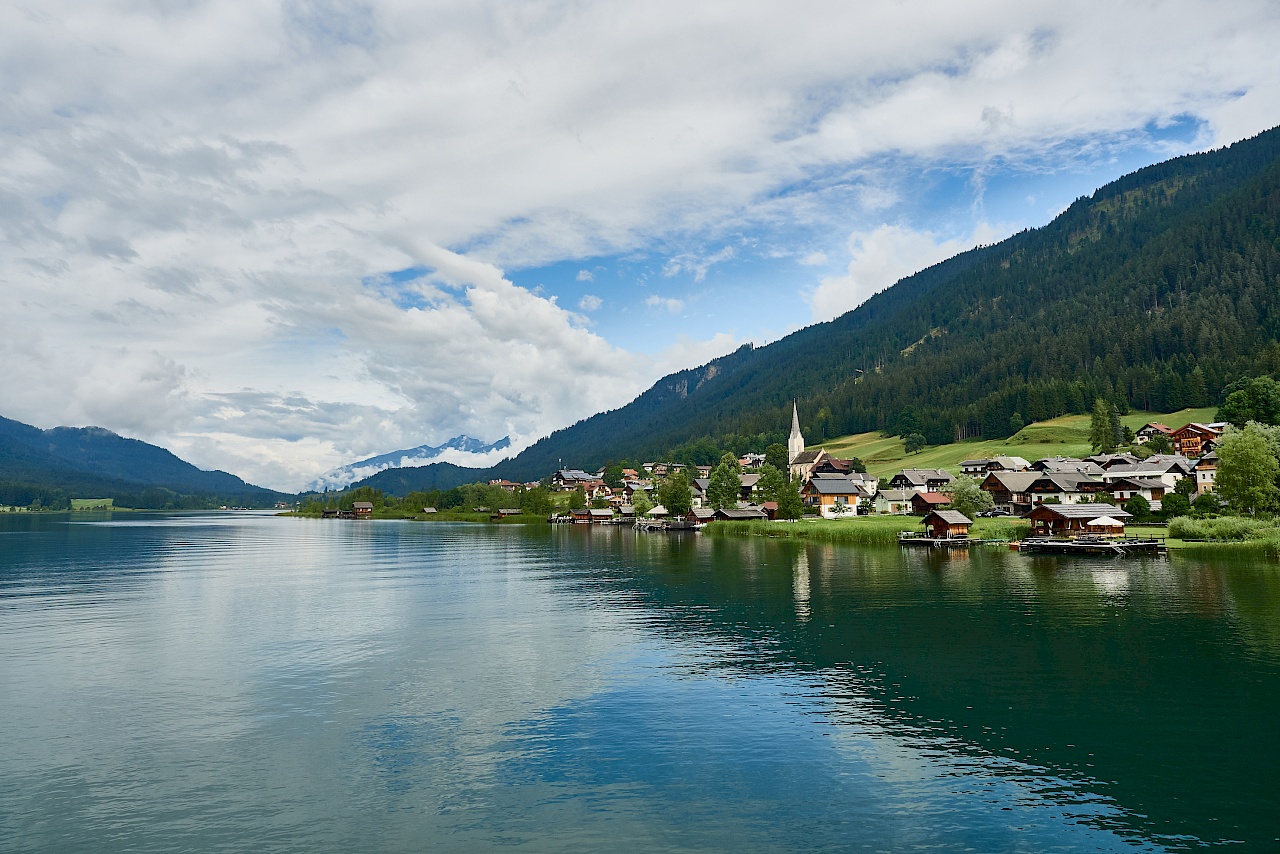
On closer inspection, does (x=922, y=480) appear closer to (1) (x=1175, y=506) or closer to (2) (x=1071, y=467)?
(2) (x=1071, y=467)

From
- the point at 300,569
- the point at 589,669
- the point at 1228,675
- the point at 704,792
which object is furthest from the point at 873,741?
the point at 300,569

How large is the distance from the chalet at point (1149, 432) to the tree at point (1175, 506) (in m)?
→ 68.7

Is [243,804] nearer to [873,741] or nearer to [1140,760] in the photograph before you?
[873,741]

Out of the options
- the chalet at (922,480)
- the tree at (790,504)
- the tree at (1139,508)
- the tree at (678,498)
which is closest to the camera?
the tree at (1139,508)

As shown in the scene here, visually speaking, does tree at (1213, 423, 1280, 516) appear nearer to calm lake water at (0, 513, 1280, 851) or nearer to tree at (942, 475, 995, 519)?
tree at (942, 475, 995, 519)

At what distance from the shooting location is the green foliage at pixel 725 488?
178 metres

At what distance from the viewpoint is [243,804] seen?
21750mm

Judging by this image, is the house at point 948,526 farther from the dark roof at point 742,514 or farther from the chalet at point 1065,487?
the dark roof at point 742,514

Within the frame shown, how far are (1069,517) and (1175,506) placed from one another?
19096mm

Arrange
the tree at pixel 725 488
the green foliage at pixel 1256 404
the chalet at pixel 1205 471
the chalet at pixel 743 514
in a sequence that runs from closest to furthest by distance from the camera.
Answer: the chalet at pixel 1205 471 → the green foliage at pixel 1256 404 → the chalet at pixel 743 514 → the tree at pixel 725 488

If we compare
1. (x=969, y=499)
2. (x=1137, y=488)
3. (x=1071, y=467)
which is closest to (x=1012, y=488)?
(x=1071, y=467)

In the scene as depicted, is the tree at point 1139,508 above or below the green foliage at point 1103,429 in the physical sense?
below

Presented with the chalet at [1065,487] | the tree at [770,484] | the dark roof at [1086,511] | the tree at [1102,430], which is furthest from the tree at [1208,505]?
the tree at [770,484]

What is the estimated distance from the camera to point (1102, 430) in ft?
550
